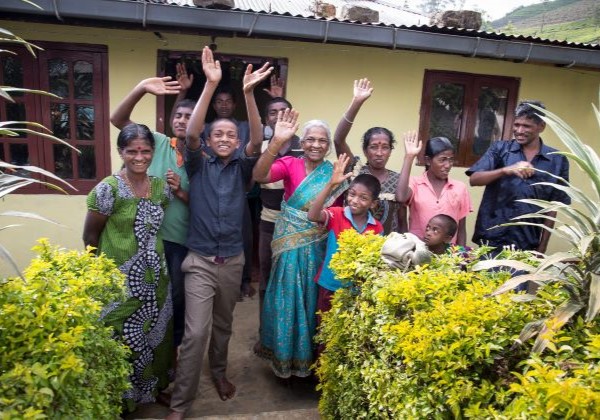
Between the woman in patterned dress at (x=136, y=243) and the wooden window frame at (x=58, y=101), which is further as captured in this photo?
the wooden window frame at (x=58, y=101)

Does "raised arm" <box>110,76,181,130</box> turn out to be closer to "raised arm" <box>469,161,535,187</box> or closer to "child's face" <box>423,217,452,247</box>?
"child's face" <box>423,217,452,247</box>

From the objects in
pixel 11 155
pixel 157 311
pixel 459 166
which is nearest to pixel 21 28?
pixel 11 155

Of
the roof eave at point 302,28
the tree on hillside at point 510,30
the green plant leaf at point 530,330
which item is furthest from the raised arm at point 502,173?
the tree on hillside at point 510,30

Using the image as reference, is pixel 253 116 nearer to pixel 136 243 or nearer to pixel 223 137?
pixel 223 137

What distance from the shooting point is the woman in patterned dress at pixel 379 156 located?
10.8 feet

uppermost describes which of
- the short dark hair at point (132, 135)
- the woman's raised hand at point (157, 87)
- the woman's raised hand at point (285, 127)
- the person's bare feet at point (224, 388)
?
the woman's raised hand at point (157, 87)

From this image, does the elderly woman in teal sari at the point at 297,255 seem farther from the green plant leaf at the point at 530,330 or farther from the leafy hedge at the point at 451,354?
the green plant leaf at the point at 530,330

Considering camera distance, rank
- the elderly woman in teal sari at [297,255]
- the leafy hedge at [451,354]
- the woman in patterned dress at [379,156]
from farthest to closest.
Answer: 1. the woman in patterned dress at [379,156]
2. the elderly woman in teal sari at [297,255]
3. the leafy hedge at [451,354]

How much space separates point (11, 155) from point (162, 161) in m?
2.63

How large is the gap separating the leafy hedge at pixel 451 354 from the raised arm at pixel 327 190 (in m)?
0.63

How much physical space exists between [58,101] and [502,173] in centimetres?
422

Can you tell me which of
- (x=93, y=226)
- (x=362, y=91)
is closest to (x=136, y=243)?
(x=93, y=226)

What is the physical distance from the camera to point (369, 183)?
119 inches

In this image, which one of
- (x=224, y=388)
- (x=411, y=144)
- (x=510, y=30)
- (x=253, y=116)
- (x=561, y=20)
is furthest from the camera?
(x=561, y=20)
